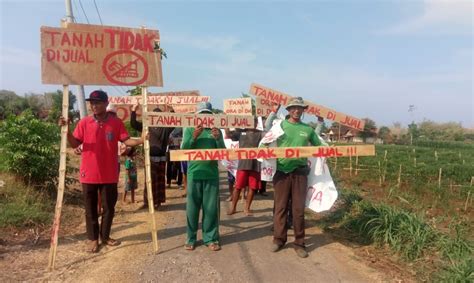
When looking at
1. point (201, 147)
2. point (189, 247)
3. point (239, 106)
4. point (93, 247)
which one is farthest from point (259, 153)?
point (239, 106)

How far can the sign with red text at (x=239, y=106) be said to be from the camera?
8227 mm

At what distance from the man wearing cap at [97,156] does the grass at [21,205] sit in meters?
1.44

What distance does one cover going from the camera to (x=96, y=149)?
16.4ft

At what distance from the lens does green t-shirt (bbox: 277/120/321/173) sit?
520 cm

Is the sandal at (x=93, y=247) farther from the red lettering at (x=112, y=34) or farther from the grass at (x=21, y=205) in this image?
the red lettering at (x=112, y=34)

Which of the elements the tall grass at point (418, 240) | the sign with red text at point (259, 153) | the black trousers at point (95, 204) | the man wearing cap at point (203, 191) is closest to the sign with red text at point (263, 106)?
the man wearing cap at point (203, 191)

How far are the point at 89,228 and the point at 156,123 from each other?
162 cm

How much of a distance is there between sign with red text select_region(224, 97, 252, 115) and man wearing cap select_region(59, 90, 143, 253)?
11.5ft

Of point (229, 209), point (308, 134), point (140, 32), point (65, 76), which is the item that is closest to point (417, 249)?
point (308, 134)

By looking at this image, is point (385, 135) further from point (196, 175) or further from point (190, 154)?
point (190, 154)

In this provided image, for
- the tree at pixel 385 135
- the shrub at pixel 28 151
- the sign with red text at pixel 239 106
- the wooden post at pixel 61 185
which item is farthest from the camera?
the tree at pixel 385 135

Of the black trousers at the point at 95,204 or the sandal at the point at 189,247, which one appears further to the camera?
the sandal at the point at 189,247

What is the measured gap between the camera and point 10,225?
5762mm

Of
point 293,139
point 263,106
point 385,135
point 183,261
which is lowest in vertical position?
point 183,261
